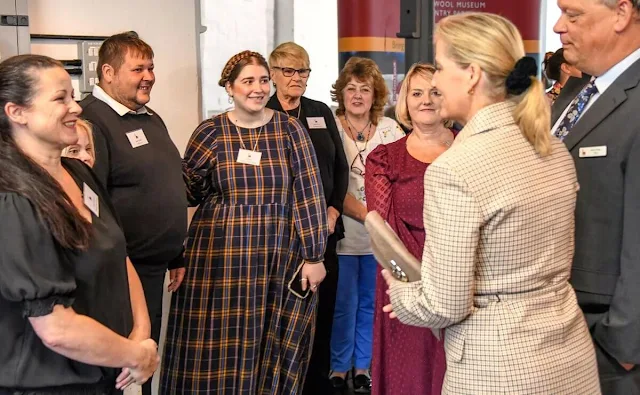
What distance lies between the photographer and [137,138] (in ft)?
9.06

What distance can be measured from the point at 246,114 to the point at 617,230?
1693mm

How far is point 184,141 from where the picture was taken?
355 cm

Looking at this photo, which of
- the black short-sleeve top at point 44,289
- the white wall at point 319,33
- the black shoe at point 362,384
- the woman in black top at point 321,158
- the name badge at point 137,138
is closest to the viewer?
the black short-sleeve top at point 44,289

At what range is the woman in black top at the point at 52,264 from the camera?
1.51 metres

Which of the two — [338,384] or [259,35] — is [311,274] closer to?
[338,384]

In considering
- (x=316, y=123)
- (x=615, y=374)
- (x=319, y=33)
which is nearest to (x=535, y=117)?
(x=615, y=374)

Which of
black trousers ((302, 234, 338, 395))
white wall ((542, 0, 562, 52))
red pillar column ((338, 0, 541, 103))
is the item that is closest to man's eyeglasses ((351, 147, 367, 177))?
black trousers ((302, 234, 338, 395))

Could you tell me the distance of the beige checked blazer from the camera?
1521 millimetres

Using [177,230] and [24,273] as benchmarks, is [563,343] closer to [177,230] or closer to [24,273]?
[24,273]

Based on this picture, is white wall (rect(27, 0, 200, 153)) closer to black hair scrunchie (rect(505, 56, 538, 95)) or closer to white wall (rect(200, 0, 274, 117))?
white wall (rect(200, 0, 274, 117))

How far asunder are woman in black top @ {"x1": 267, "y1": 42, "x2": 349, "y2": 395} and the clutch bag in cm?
167

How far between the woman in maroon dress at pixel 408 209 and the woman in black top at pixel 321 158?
2.24 ft

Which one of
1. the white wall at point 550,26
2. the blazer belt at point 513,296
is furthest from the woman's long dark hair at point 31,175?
Result: the white wall at point 550,26

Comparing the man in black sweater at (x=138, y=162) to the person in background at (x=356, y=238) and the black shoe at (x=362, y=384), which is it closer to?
the person in background at (x=356, y=238)
